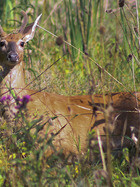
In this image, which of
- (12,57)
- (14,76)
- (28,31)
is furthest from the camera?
(28,31)

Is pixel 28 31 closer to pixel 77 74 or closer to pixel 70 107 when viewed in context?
pixel 77 74

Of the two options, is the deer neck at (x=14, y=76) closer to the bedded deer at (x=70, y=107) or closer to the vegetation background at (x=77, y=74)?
the bedded deer at (x=70, y=107)

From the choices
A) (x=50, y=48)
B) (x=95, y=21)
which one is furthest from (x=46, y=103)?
(x=95, y=21)

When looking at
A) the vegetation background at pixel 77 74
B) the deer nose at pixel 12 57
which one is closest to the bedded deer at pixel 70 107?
the deer nose at pixel 12 57

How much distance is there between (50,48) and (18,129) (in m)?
2.84

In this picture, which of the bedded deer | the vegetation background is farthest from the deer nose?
the vegetation background

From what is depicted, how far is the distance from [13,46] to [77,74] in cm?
142

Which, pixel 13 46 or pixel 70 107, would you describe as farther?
pixel 13 46

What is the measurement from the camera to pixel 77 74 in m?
4.81

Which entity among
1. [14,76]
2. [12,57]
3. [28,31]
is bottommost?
[14,76]

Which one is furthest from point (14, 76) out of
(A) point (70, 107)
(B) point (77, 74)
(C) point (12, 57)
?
(B) point (77, 74)

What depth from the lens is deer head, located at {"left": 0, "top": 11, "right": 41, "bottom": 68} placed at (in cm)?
340

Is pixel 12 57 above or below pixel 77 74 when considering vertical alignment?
above

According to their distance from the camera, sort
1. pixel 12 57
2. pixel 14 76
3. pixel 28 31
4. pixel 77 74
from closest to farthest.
Result: 1. pixel 12 57
2. pixel 14 76
3. pixel 28 31
4. pixel 77 74
